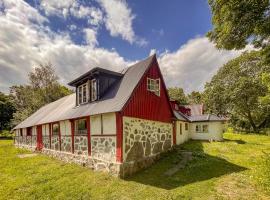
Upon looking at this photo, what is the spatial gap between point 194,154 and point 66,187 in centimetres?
962

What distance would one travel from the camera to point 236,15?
8656 mm

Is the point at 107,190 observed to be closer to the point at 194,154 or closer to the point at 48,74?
the point at 194,154

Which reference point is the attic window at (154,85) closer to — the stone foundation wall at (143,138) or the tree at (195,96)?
the stone foundation wall at (143,138)

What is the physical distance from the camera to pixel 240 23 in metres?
8.92

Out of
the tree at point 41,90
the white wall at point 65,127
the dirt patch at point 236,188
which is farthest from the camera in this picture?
the tree at point 41,90

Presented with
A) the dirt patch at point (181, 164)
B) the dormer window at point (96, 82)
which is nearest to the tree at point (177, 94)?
the dirt patch at point (181, 164)

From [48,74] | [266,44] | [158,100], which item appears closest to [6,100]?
[48,74]

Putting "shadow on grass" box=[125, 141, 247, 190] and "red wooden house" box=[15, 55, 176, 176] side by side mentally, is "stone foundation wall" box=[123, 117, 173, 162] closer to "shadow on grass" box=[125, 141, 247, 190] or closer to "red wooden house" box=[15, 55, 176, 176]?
"red wooden house" box=[15, 55, 176, 176]

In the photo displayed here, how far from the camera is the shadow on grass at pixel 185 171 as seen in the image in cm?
988

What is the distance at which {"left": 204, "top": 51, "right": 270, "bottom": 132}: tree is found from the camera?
103 feet

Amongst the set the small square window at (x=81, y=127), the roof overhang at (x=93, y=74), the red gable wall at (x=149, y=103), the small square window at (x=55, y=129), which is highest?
the roof overhang at (x=93, y=74)

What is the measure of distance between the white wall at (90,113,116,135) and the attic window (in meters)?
3.57

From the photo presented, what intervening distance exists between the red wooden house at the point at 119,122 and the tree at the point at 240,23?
200 inches

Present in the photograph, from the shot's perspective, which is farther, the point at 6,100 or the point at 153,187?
the point at 6,100
